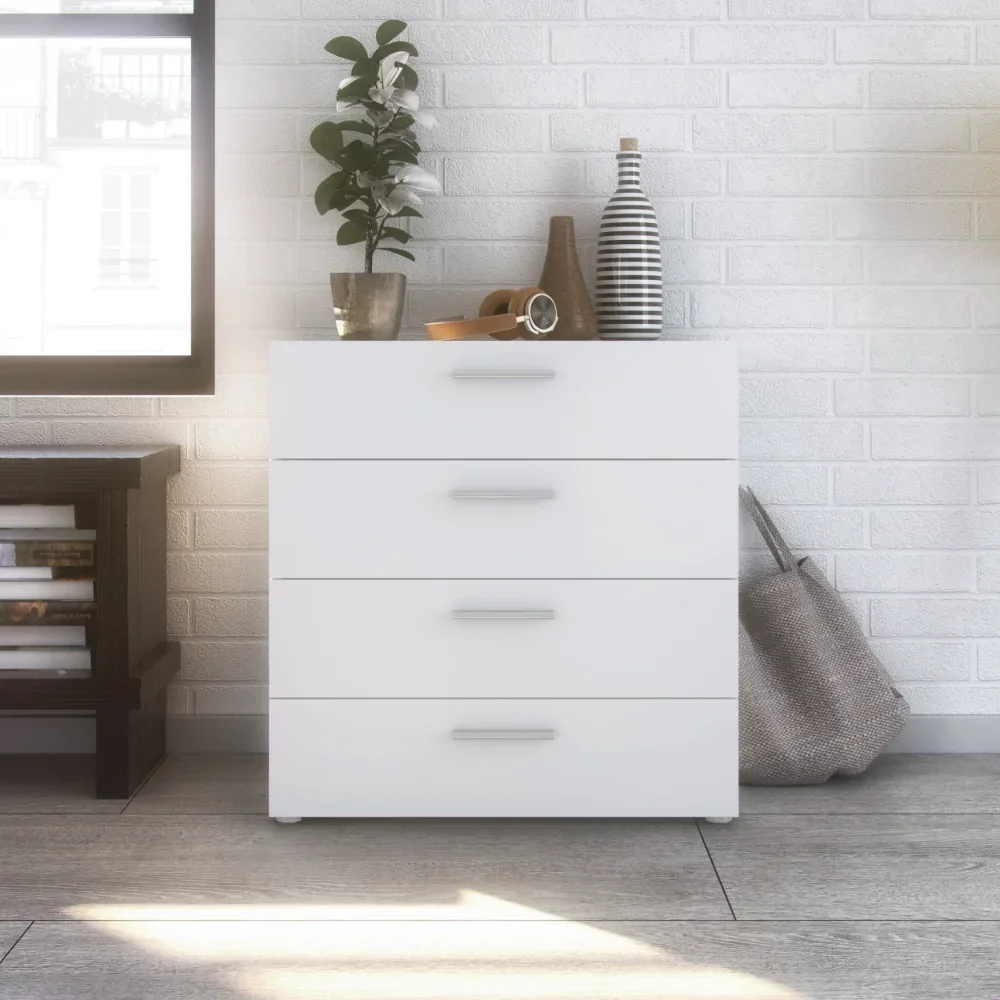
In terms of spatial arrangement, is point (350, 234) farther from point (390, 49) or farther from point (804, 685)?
point (804, 685)

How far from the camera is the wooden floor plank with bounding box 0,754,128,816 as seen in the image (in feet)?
6.21

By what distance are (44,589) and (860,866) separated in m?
1.37

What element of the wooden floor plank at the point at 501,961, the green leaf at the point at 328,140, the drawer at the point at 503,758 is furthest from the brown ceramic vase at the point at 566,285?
the wooden floor plank at the point at 501,961

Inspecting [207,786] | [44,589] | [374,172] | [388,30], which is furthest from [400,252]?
[207,786]

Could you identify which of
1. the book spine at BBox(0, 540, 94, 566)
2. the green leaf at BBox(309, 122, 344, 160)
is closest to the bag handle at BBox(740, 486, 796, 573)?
the green leaf at BBox(309, 122, 344, 160)

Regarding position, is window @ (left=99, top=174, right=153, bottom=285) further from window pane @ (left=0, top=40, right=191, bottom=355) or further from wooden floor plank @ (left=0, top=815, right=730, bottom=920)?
wooden floor plank @ (left=0, top=815, right=730, bottom=920)

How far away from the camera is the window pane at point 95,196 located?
7.16 ft

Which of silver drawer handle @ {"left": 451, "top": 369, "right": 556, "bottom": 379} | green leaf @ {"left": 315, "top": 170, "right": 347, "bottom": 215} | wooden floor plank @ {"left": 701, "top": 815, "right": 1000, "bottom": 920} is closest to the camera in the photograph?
wooden floor plank @ {"left": 701, "top": 815, "right": 1000, "bottom": 920}

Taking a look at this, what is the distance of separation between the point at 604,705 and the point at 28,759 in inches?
44.7

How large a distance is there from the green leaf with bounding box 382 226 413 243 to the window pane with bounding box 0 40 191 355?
432mm

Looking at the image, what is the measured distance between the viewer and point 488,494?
1.74m

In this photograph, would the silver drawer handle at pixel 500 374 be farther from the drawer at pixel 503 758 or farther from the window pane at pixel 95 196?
the window pane at pixel 95 196

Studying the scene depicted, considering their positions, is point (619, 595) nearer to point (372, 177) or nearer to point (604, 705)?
point (604, 705)

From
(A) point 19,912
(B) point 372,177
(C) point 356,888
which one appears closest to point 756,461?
(B) point 372,177
